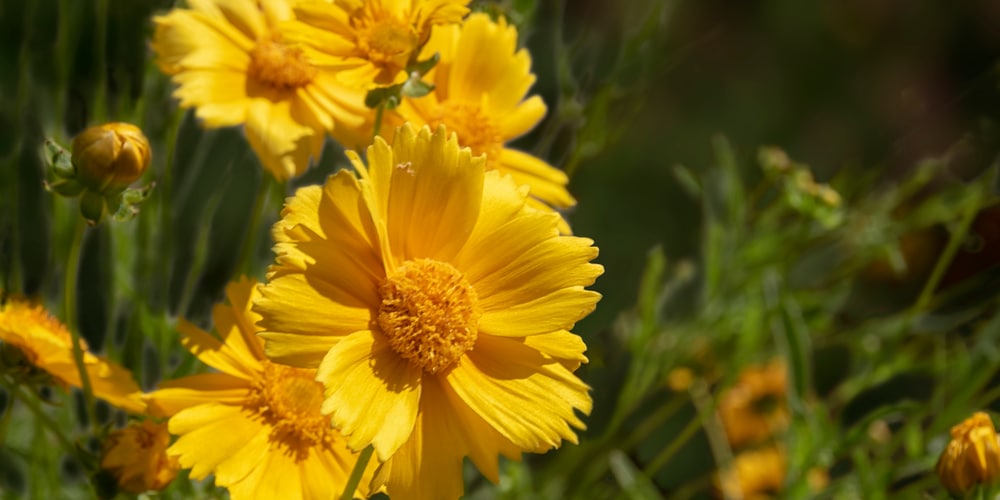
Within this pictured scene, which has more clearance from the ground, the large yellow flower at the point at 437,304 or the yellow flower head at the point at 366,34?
the yellow flower head at the point at 366,34

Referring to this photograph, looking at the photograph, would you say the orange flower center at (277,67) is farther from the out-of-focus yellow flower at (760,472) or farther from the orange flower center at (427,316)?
the out-of-focus yellow flower at (760,472)

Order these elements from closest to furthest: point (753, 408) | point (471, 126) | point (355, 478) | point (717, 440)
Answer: point (355, 478), point (471, 126), point (717, 440), point (753, 408)

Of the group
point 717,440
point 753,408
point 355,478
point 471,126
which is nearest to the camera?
point 355,478

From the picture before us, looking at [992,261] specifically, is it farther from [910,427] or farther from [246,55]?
[246,55]

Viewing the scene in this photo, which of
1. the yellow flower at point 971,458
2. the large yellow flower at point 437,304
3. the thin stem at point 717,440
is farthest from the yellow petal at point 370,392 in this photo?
the thin stem at point 717,440

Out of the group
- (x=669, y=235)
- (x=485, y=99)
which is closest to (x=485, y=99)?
(x=485, y=99)

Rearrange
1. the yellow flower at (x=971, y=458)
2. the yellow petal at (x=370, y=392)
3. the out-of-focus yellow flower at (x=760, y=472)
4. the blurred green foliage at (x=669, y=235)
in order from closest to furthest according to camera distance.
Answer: the yellow petal at (x=370, y=392), the yellow flower at (x=971, y=458), the blurred green foliage at (x=669, y=235), the out-of-focus yellow flower at (x=760, y=472)

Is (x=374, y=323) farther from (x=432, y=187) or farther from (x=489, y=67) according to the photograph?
(x=489, y=67)

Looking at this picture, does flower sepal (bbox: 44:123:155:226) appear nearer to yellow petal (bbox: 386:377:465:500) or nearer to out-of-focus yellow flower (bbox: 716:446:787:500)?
yellow petal (bbox: 386:377:465:500)
